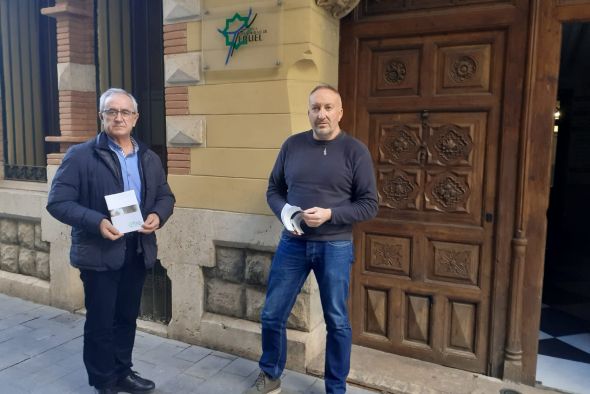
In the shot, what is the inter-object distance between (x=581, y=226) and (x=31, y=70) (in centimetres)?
919

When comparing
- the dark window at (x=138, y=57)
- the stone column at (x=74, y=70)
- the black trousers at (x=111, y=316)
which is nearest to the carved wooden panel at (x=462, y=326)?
the black trousers at (x=111, y=316)

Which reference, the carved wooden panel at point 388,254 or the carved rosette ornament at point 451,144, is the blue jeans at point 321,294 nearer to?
the carved wooden panel at point 388,254

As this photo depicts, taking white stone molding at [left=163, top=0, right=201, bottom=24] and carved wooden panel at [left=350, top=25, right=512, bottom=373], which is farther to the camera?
white stone molding at [left=163, top=0, right=201, bottom=24]

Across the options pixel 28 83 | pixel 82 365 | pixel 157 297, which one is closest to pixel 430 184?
→ pixel 157 297

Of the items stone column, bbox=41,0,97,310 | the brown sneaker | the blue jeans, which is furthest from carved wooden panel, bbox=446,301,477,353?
stone column, bbox=41,0,97,310

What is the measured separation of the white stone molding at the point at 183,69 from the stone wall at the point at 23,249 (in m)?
2.51

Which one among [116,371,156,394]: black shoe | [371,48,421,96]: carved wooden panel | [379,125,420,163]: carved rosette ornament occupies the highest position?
[371,48,421,96]: carved wooden panel

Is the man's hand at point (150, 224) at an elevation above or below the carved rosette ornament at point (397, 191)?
below

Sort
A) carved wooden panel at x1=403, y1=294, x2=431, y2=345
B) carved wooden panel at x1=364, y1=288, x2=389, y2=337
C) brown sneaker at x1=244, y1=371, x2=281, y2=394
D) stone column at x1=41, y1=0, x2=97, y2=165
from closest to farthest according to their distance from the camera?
brown sneaker at x1=244, y1=371, x2=281, y2=394
carved wooden panel at x1=403, y1=294, x2=431, y2=345
carved wooden panel at x1=364, y1=288, x2=389, y2=337
stone column at x1=41, y1=0, x2=97, y2=165

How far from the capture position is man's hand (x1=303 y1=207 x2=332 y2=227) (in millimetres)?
2781

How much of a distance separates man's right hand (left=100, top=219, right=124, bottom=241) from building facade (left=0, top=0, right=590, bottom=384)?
1238mm

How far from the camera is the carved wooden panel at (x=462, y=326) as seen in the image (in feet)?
12.0

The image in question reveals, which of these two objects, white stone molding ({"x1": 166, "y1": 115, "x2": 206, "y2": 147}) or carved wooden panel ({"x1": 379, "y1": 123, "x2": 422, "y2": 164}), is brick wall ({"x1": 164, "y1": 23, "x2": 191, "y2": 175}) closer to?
white stone molding ({"x1": 166, "y1": 115, "x2": 206, "y2": 147})

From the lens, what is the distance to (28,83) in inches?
220
